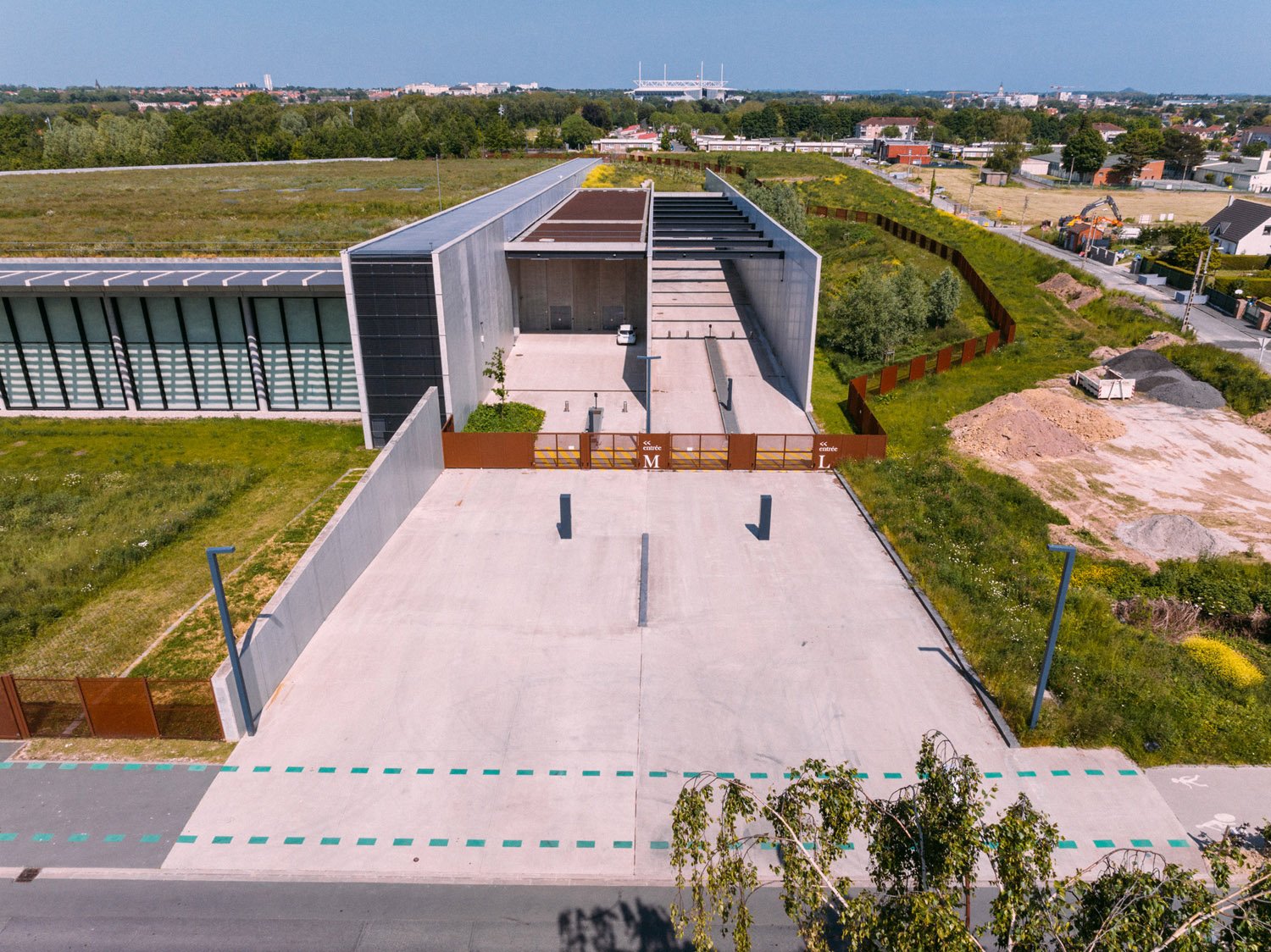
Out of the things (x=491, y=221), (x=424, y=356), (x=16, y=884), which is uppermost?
(x=491, y=221)

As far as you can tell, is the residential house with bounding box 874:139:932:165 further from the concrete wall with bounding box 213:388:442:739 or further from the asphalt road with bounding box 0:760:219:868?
the asphalt road with bounding box 0:760:219:868

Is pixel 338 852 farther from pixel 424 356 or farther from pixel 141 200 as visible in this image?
pixel 141 200

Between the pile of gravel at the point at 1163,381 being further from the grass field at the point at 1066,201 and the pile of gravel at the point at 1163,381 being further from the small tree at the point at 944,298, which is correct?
the grass field at the point at 1066,201

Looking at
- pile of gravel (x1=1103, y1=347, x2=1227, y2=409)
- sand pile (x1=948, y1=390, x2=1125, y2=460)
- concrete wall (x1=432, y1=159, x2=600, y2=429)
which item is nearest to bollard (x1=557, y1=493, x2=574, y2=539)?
concrete wall (x1=432, y1=159, x2=600, y2=429)

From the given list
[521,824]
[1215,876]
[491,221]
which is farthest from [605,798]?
[491,221]

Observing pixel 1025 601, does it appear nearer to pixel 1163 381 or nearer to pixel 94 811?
pixel 94 811

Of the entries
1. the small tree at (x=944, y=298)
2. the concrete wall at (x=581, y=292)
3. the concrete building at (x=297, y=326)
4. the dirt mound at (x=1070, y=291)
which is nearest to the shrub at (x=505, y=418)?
the concrete building at (x=297, y=326)
